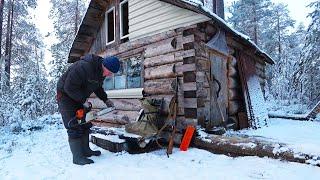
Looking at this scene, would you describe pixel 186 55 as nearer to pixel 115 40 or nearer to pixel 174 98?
pixel 174 98

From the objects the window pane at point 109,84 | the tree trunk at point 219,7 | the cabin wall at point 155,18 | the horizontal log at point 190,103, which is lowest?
the horizontal log at point 190,103

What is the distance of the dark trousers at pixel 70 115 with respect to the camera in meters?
5.31

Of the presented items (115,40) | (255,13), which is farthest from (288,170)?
(255,13)

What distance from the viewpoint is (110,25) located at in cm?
1117

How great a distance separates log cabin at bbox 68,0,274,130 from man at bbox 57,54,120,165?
7.65 feet

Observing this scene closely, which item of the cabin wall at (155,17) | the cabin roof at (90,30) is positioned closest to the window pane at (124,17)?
the cabin wall at (155,17)

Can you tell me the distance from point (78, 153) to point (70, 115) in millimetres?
715

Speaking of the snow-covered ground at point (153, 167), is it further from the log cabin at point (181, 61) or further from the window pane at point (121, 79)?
the window pane at point (121, 79)

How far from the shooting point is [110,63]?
5410 millimetres

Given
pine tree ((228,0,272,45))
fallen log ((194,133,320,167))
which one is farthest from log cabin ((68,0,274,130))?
pine tree ((228,0,272,45))

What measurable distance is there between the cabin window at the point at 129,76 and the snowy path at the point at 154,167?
3379 mm

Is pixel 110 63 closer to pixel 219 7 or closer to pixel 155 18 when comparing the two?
pixel 155 18

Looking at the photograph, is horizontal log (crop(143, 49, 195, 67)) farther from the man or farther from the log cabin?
the man

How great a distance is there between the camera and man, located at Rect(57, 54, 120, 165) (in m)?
5.18
